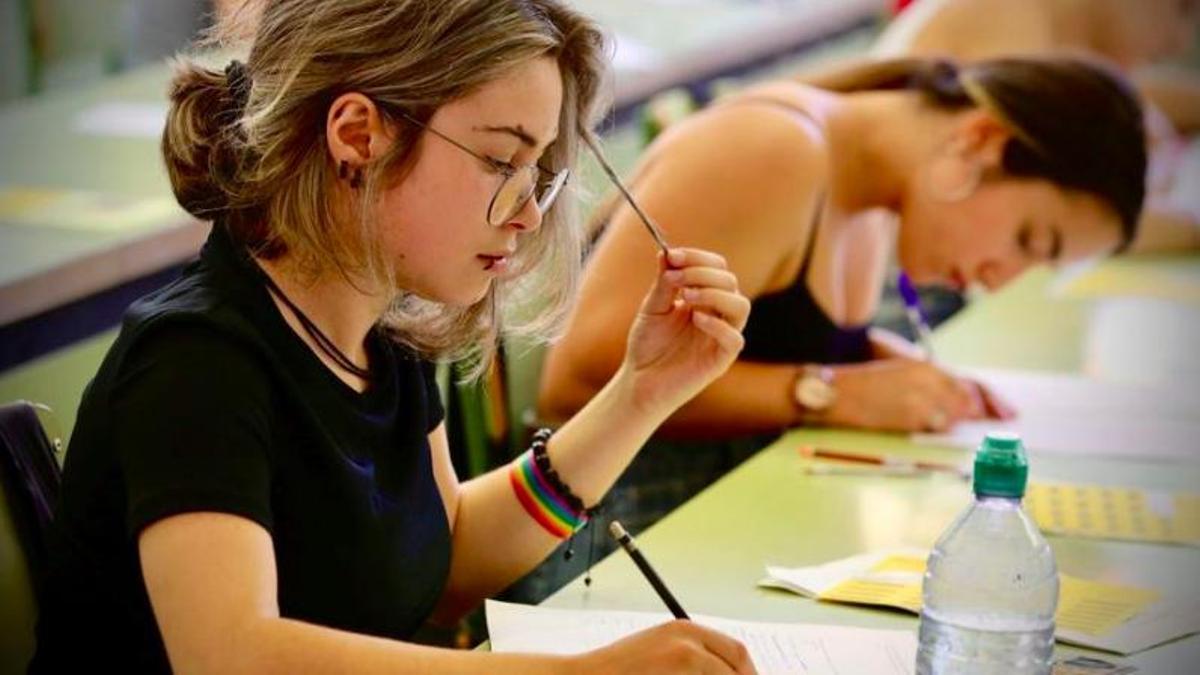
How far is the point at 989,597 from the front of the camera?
1383 mm

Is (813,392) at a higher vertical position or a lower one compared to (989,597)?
lower

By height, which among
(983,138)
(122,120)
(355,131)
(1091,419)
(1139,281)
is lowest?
(1139,281)

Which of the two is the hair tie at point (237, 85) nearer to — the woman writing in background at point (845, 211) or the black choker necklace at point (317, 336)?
the black choker necklace at point (317, 336)

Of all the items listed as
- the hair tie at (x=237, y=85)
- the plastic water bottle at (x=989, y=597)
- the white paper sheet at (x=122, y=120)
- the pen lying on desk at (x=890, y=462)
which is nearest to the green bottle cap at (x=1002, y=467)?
the plastic water bottle at (x=989, y=597)

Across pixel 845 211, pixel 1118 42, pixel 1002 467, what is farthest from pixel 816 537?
pixel 1118 42

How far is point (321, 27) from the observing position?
1.28 metres

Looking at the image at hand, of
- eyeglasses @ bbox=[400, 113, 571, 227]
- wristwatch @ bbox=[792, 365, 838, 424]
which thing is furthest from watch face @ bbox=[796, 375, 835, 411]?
eyeglasses @ bbox=[400, 113, 571, 227]

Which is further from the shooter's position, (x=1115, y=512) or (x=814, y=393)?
(x=814, y=393)

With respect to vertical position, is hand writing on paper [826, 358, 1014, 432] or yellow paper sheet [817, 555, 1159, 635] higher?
yellow paper sheet [817, 555, 1159, 635]

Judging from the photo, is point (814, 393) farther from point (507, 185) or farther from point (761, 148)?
point (507, 185)

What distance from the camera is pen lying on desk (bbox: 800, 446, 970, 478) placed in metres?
2.01

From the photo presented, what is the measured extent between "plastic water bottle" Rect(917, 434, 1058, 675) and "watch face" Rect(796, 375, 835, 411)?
73 cm

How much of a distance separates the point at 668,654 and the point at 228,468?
0.32m

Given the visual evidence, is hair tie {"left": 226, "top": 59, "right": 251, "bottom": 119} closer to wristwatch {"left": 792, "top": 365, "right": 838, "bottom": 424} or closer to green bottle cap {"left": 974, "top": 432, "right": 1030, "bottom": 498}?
green bottle cap {"left": 974, "top": 432, "right": 1030, "bottom": 498}
